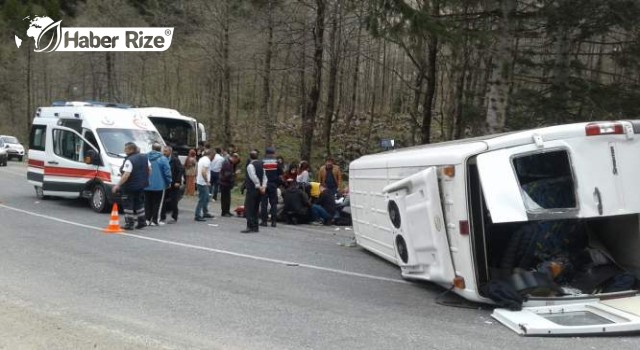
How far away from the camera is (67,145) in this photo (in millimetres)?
16125

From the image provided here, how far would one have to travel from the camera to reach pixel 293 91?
3506cm

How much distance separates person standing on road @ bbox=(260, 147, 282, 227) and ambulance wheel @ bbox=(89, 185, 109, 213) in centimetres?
398

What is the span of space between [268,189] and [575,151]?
8.71 meters

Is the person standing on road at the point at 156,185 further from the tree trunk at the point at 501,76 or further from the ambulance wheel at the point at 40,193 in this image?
the tree trunk at the point at 501,76

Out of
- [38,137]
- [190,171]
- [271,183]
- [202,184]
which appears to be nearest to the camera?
[271,183]

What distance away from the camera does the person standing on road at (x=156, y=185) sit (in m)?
12.9

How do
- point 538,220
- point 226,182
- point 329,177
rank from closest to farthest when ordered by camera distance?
point 538,220, point 226,182, point 329,177

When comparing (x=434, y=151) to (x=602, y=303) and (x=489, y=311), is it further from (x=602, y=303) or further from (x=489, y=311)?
(x=602, y=303)

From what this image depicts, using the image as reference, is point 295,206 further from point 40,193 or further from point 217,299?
point 217,299

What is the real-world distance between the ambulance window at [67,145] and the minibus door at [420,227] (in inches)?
408

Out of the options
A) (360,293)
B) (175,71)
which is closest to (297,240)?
(360,293)

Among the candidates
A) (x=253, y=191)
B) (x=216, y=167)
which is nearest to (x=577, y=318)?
(x=253, y=191)

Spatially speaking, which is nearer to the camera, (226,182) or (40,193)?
(226,182)

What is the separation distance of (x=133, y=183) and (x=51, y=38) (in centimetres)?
3872
